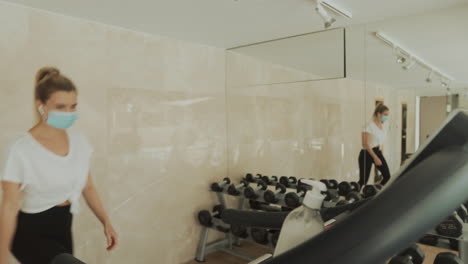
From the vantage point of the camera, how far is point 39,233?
1618 mm

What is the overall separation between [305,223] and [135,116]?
225 cm

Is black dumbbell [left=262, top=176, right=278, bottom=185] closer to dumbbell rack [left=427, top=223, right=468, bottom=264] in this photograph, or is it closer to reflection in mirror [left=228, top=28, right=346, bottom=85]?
reflection in mirror [left=228, top=28, right=346, bottom=85]

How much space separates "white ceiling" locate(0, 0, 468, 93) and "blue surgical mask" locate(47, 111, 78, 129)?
656 millimetres

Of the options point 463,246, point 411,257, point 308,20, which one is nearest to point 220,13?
point 308,20

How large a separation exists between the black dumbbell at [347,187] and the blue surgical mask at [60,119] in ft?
6.56

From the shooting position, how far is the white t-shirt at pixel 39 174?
1.71 meters

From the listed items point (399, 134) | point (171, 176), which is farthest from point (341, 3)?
point (171, 176)

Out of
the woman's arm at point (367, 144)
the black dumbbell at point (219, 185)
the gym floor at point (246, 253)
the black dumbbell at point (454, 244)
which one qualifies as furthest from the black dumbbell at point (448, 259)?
the black dumbbell at point (219, 185)

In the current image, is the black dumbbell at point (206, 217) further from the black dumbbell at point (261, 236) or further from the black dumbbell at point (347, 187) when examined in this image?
the black dumbbell at point (347, 187)

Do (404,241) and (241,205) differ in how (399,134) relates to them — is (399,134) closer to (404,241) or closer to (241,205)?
(241,205)

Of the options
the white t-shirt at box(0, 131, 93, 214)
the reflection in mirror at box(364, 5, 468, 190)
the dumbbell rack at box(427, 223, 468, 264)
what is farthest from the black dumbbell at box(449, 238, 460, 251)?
the white t-shirt at box(0, 131, 93, 214)

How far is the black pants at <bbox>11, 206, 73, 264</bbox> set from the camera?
1.54 m

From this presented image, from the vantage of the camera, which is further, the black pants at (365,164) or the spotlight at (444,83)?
the black pants at (365,164)

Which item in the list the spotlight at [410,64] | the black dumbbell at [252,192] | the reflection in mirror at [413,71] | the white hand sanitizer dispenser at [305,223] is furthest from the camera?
the black dumbbell at [252,192]
